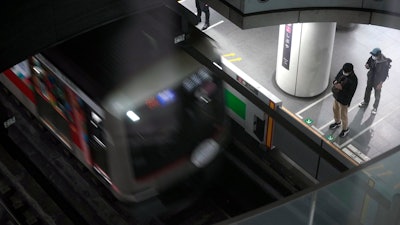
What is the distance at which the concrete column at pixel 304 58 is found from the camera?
13.1 metres

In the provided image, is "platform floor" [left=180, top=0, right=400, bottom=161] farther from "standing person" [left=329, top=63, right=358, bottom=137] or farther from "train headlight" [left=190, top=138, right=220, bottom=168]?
"train headlight" [left=190, top=138, right=220, bottom=168]

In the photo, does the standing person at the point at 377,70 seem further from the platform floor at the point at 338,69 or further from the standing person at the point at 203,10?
the standing person at the point at 203,10

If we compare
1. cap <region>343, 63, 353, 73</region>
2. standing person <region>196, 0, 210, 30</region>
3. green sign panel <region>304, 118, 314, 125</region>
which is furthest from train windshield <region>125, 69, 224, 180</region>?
standing person <region>196, 0, 210, 30</region>

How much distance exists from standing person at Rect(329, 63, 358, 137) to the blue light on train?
330cm

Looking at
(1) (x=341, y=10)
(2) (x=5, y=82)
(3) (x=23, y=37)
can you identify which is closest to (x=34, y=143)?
(2) (x=5, y=82)

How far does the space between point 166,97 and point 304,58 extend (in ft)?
13.1

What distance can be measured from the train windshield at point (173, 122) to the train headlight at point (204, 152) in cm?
15

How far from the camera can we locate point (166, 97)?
10.5 m

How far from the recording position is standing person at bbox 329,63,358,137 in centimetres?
1202

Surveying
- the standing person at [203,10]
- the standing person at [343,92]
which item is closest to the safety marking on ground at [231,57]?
the standing person at [203,10]

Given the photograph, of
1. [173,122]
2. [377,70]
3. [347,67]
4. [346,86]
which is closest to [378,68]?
[377,70]

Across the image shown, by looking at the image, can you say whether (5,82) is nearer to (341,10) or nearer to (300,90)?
(300,90)

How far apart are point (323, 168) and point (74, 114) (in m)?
4.42

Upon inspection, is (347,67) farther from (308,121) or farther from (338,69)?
(338,69)
